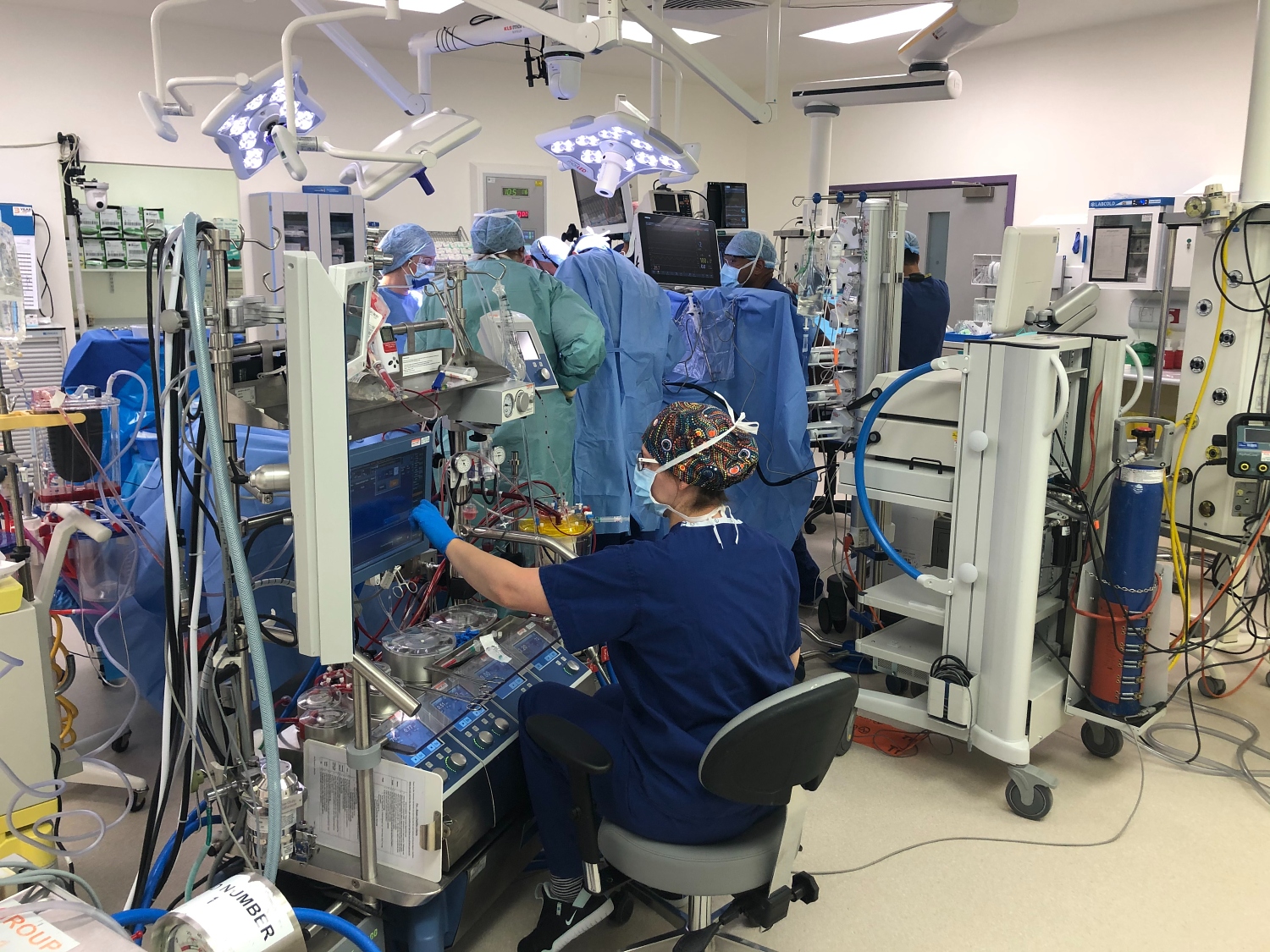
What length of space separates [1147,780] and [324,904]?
7.64 ft

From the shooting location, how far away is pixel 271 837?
1.53 meters

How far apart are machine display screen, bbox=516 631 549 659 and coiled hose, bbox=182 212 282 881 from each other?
2.87 ft

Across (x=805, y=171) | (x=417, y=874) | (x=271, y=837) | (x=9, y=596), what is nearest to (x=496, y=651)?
(x=417, y=874)

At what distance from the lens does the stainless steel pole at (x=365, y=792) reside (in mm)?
1669

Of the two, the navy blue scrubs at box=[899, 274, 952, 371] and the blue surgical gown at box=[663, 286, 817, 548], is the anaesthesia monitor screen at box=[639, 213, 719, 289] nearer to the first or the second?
the blue surgical gown at box=[663, 286, 817, 548]

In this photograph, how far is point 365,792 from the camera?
1.71 meters

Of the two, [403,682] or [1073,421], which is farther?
[1073,421]

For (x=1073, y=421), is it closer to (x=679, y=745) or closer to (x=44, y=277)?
(x=679, y=745)

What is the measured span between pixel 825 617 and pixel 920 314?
1423 millimetres

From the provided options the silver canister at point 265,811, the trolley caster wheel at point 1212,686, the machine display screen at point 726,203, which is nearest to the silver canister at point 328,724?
the silver canister at point 265,811

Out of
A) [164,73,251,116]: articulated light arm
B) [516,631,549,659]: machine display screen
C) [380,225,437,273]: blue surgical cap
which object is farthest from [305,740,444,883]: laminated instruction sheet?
[380,225,437,273]: blue surgical cap

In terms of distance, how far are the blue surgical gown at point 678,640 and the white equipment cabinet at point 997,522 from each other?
103 centimetres

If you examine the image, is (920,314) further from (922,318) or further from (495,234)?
(495,234)

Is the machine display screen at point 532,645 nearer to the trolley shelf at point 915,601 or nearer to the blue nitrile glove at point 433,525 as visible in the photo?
the blue nitrile glove at point 433,525
